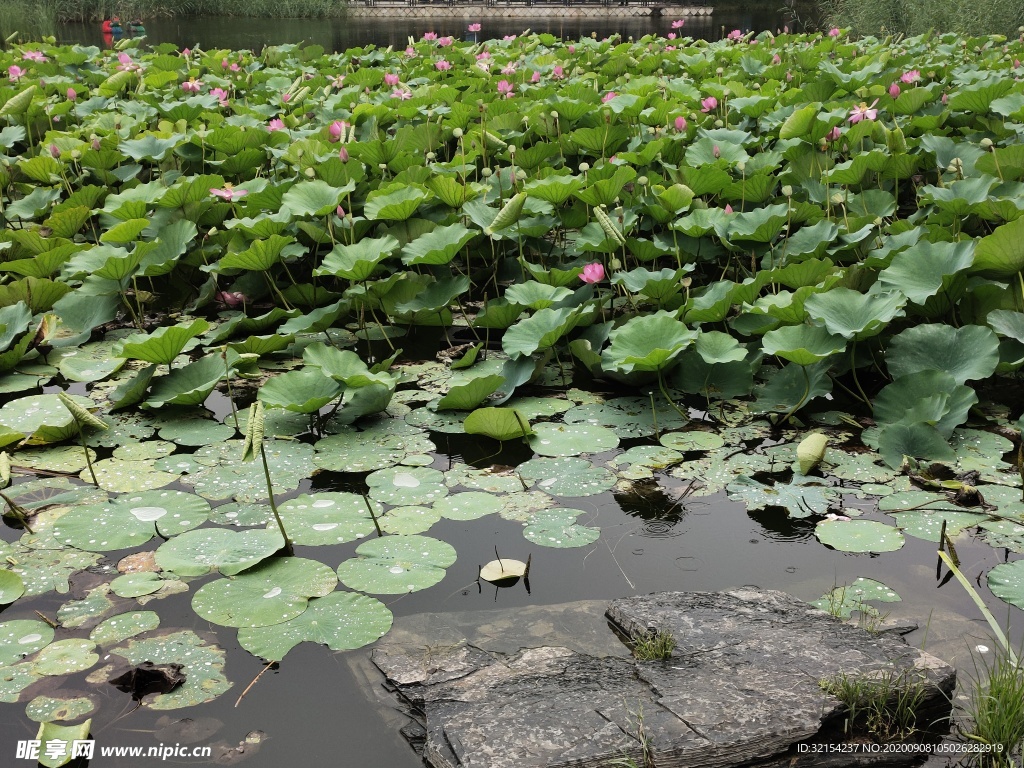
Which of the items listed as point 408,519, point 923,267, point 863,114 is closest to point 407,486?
point 408,519

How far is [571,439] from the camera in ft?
8.34

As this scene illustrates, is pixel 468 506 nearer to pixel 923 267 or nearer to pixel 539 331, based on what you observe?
pixel 539 331

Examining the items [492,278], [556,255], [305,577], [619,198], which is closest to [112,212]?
[492,278]

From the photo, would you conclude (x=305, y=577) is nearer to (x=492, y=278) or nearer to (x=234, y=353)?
(x=234, y=353)

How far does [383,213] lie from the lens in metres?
3.30

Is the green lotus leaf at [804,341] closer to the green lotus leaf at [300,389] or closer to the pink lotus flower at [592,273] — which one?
the pink lotus flower at [592,273]

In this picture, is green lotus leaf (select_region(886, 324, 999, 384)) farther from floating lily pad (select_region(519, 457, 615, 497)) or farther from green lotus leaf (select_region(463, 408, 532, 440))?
green lotus leaf (select_region(463, 408, 532, 440))

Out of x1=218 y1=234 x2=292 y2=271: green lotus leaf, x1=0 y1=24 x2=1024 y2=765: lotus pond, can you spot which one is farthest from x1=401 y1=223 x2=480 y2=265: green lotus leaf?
x1=218 y1=234 x2=292 y2=271: green lotus leaf

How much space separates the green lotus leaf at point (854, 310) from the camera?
2.46 meters

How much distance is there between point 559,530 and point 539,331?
85 cm

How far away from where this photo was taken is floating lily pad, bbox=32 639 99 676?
1.66 m

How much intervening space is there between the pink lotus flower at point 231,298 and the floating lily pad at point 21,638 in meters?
1.82

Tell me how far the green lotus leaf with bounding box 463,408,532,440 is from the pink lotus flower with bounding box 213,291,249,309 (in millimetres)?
1343

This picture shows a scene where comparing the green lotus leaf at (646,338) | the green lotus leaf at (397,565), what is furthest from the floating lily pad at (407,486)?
the green lotus leaf at (646,338)
